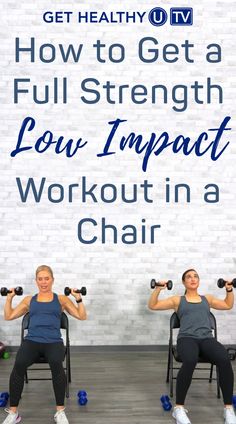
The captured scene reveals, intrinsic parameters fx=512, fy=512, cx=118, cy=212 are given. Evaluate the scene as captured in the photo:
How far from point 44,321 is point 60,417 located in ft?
2.23

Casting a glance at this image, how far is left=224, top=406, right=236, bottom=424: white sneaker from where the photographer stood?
3299 millimetres

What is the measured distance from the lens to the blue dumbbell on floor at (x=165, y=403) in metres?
3.53

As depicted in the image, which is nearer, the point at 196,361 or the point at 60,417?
the point at 60,417

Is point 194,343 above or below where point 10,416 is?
above

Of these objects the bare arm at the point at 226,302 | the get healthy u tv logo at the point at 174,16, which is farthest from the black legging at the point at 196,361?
the get healthy u tv logo at the point at 174,16

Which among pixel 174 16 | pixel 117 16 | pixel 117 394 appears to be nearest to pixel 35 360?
pixel 117 394

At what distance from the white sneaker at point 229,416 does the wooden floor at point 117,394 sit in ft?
0.26

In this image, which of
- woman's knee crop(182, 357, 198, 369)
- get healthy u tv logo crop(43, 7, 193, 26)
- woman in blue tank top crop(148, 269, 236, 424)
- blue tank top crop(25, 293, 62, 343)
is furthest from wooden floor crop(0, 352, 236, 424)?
get healthy u tv logo crop(43, 7, 193, 26)

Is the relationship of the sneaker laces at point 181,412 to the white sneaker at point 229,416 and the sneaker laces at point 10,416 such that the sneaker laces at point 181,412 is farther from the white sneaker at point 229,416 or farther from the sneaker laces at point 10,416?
the sneaker laces at point 10,416

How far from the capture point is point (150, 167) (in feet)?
16.0

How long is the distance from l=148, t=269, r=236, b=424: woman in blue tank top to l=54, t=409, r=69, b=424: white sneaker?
2.37 feet

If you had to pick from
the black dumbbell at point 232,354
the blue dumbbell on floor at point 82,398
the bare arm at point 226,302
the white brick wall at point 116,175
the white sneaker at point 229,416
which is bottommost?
the white sneaker at point 229,416

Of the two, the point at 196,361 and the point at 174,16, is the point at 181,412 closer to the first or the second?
the point at 196,361

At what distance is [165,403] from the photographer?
3.55 m
